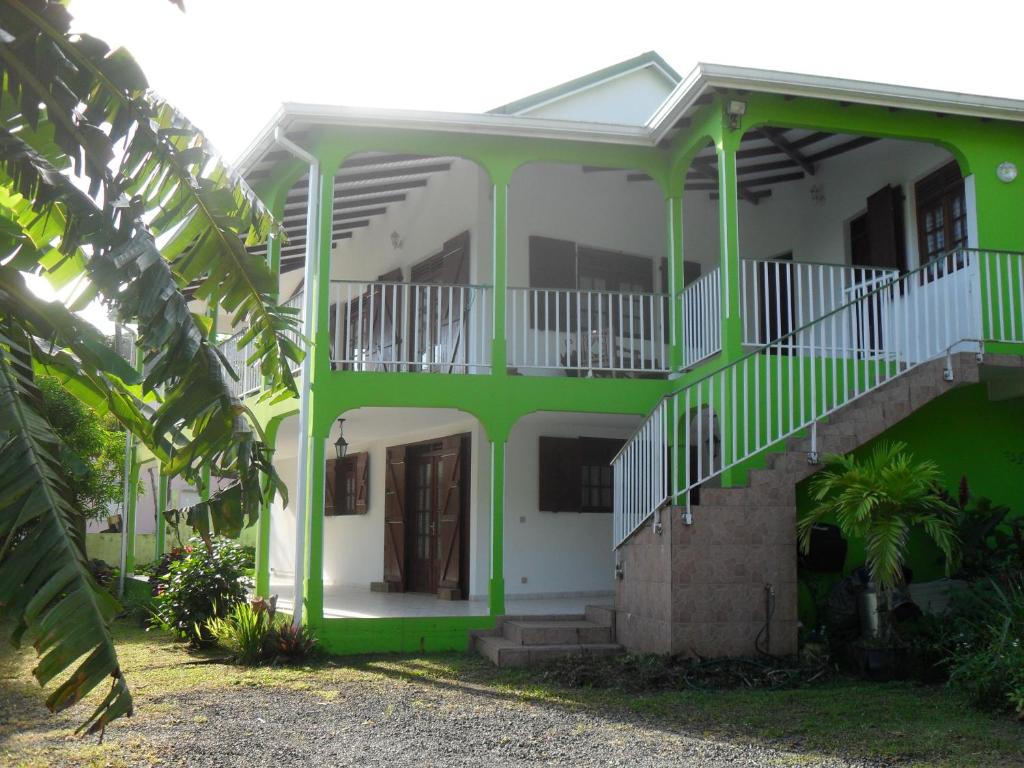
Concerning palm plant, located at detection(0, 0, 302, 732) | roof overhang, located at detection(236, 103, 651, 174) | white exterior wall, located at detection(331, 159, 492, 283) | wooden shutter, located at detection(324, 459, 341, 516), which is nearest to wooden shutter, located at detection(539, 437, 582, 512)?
white exterior wall, located at detection(331, 159, 492, 283)

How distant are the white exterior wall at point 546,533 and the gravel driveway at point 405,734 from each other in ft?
14.9

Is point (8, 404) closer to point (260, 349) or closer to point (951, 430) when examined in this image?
point (260, 349)

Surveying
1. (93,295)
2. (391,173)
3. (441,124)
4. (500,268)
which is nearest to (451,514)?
(500,268)

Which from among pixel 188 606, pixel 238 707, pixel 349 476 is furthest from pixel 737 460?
pixel 349 476

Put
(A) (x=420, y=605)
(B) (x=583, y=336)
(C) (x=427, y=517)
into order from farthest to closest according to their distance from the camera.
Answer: (C) (x=427, y=517) < (B) (x=583, y=336) < (A) (x=420, y=605)

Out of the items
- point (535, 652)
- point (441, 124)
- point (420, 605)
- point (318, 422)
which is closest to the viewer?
point (535, 652)

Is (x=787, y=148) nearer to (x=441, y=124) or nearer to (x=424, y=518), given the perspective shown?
(x=441, y=124)

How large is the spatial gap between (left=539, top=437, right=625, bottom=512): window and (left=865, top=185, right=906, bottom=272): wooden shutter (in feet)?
13.2

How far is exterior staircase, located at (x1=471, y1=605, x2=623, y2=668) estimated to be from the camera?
10.0 m

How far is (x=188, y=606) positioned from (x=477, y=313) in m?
4.55

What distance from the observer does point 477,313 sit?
496 inches

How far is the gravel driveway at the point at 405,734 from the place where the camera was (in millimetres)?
6680

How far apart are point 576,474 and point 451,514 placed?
1.67 m

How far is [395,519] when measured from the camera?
49.7ft
